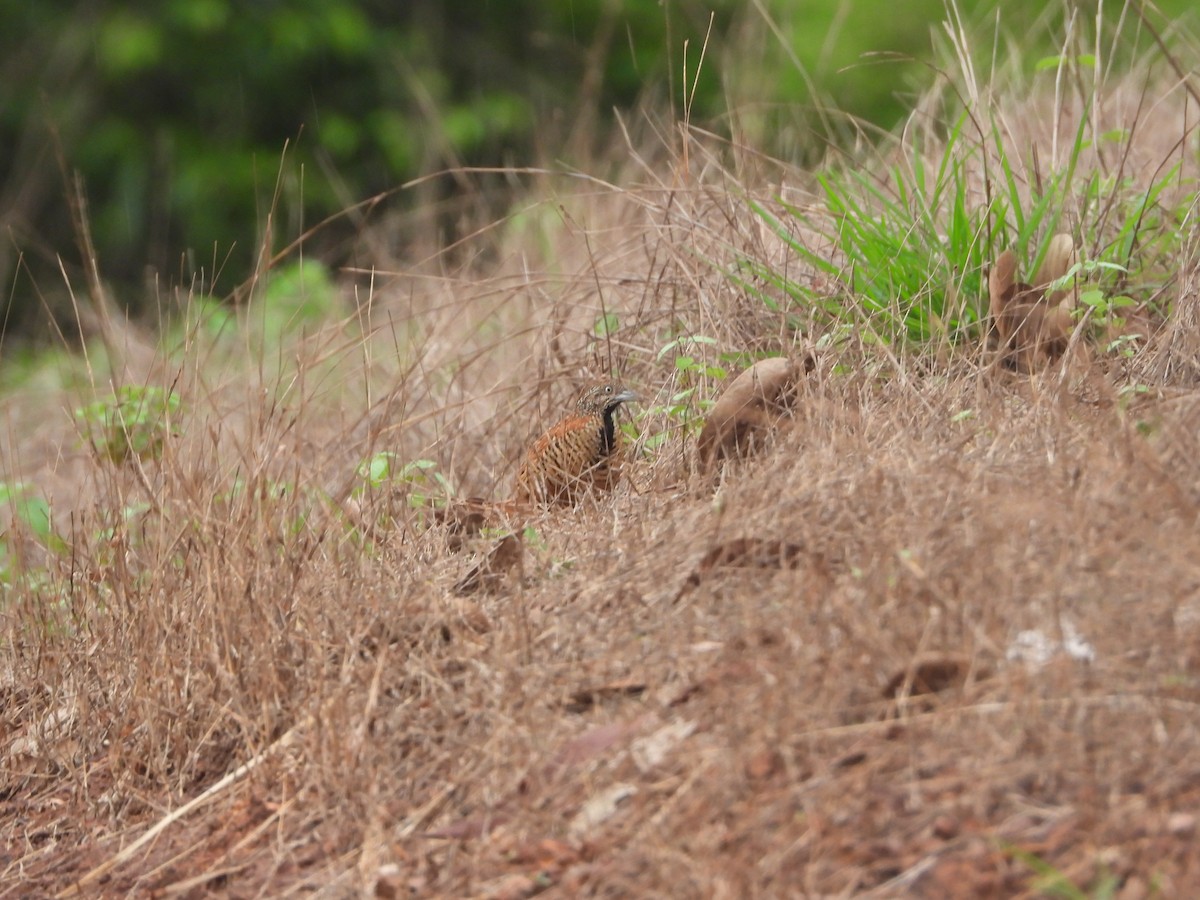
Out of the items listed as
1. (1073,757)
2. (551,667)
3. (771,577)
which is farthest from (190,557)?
(1073,757)

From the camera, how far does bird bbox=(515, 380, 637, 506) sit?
3645mm

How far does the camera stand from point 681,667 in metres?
2.54

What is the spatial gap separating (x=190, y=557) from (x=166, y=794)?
551 mm

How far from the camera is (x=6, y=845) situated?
308 cm

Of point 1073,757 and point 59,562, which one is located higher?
point 1073,757

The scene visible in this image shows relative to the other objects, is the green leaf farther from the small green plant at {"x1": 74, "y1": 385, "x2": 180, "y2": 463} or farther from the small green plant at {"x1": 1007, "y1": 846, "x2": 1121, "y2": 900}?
the small green plant at {"x1": 1007, "y1": 846, "x2": 1121, "y2": 900}

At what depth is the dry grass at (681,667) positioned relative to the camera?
2.13 meters

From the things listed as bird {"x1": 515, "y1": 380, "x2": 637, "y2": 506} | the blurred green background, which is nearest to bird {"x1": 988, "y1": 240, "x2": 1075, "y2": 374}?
bird {"x1": 515, "y1": 380, "x2": 637, "y2": 506}

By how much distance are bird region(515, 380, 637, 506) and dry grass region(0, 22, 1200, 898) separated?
0.34 feet

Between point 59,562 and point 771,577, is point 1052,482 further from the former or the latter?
point 59,562

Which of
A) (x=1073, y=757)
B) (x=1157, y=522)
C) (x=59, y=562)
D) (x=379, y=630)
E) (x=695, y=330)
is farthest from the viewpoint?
(x=695, y=330)

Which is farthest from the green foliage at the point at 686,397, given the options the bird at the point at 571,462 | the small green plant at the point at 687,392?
the bird at the point at 571,462

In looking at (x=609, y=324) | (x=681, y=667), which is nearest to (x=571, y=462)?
(x=609, y=324)

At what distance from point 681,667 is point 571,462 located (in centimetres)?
123
